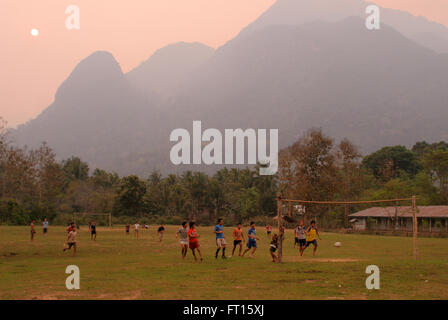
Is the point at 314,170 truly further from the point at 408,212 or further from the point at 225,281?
the point at 225,281

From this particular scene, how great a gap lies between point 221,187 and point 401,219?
57.2 metres

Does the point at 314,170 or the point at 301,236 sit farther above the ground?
the point at 314,170

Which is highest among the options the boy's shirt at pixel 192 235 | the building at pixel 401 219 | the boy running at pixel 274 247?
the boy's shirt at pixel 192 235

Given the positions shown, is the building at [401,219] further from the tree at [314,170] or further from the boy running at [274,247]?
the boy running at [274,247]

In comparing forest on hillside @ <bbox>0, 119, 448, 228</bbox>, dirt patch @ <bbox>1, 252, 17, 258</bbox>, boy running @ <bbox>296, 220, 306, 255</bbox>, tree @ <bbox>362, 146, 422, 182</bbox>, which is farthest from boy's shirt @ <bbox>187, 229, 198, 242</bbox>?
tree @ <bbox>362, 146, 422, 182</bbox>

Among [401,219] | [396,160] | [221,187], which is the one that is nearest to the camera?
[401,219]

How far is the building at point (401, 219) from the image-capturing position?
59250 mm

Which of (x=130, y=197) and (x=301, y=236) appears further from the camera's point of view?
(x=130, y=197)

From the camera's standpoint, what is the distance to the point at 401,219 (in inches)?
2571

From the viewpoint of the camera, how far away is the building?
2333 inches

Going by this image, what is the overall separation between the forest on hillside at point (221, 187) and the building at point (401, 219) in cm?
558

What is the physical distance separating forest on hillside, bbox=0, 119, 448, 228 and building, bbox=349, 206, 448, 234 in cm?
558

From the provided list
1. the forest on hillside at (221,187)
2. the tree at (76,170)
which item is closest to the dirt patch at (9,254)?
the forest on hillside at (221,187)

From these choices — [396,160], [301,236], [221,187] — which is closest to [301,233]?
[301,236]
